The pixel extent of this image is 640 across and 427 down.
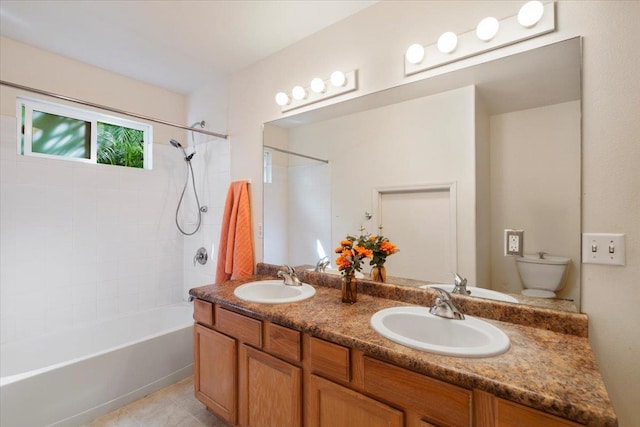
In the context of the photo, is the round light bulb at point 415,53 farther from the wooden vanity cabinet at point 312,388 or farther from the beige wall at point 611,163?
the wooden vanity cabinet at point 312,388

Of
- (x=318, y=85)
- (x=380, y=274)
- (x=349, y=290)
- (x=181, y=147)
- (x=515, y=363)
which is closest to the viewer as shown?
(x=515, y=363)

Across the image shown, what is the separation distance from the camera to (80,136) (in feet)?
8.15

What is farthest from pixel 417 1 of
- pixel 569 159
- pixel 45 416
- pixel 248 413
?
pixel 45 416

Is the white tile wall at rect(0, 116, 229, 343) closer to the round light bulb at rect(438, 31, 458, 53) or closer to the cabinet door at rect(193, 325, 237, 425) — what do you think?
the cabinet door at rect(193, 325, 237, 425)

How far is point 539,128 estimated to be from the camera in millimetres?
1236

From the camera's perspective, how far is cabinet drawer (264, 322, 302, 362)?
4.17ft

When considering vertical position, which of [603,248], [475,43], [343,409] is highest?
[475,43]

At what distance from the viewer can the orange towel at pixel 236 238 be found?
2225 mm

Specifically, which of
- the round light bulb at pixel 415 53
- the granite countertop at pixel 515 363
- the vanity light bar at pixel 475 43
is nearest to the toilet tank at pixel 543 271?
the granite countertop at pixel 515 363

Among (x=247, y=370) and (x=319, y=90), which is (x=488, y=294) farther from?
(x=319, y=90)

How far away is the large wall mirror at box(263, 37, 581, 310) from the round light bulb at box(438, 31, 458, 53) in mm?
116

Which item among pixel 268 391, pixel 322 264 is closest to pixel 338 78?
pixel 322 264

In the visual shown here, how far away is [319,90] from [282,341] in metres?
1.52

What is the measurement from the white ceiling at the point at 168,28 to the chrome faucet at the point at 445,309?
1677 millimetres
